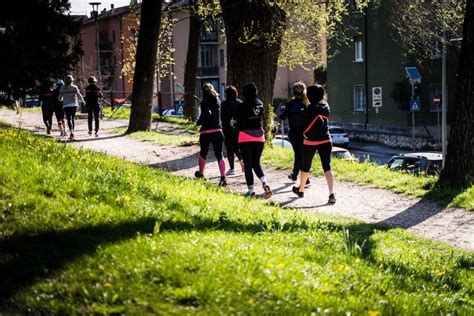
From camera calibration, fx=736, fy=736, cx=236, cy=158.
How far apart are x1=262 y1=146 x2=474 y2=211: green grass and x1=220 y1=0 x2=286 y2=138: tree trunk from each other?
1.94 meters

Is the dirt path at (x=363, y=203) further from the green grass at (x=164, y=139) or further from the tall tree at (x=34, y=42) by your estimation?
the tall tree at (x=34, y=42)

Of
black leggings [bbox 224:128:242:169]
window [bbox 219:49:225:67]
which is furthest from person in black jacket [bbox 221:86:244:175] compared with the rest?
window [bbox 219:49:225:67]

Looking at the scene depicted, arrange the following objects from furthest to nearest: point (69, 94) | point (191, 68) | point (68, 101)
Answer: point (191, 68)
point (68, 101)
point (69, 94)

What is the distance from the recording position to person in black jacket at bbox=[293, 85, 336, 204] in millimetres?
11484

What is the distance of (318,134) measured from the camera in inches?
460

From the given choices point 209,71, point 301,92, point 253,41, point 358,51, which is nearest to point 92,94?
point 253,41

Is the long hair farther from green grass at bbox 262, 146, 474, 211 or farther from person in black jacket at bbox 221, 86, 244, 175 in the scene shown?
green grass at bbox 262, 146, 474, 211

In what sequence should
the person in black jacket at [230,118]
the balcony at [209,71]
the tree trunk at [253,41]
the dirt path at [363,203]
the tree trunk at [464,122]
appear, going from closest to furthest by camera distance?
1. the dirt path at [363,203]
2. the tree trunk at [464,122]
3. the person in black jacket at [230,118]
4. the tree trunk at [253,41]
5. the balcony at [209,71]

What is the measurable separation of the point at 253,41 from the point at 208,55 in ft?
203

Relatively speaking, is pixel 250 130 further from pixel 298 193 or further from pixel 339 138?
pixel 339 138

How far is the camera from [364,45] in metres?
51.2

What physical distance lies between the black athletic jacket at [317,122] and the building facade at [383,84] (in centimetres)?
3331

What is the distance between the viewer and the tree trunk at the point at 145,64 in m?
22.0

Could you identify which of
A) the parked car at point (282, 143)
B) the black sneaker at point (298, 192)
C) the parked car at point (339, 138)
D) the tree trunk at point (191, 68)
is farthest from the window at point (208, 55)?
the black sneaker at point (298, 192)
